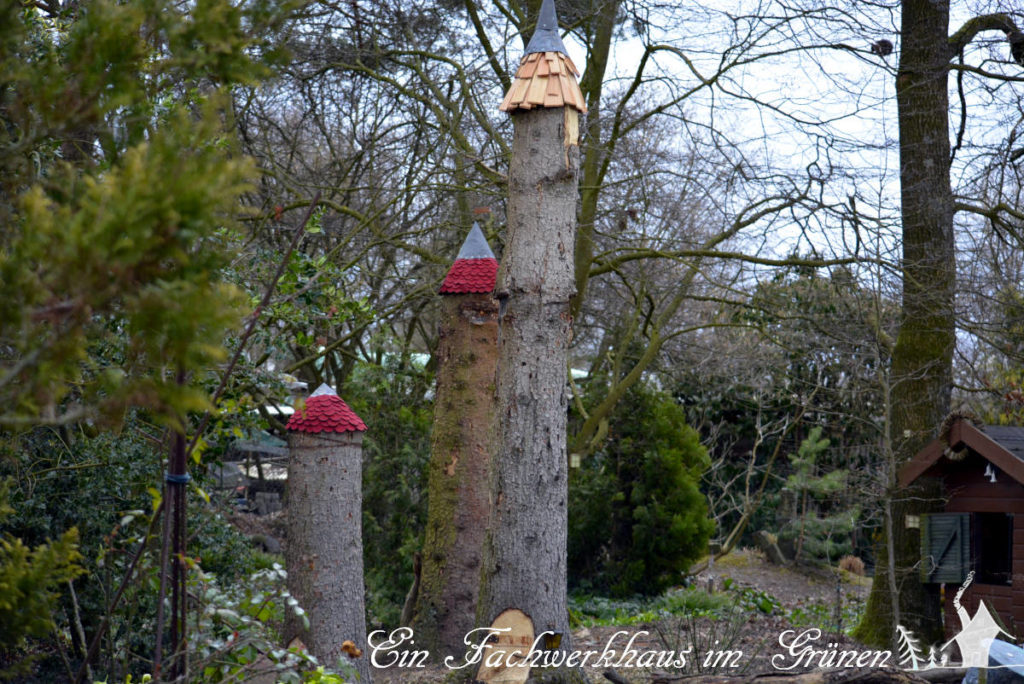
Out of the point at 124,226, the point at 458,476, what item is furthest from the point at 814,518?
the point at 124,226

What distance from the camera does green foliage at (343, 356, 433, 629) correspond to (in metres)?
8.91

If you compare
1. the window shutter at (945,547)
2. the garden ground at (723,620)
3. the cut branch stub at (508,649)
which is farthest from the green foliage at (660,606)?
the cut branch stub at (508,649)

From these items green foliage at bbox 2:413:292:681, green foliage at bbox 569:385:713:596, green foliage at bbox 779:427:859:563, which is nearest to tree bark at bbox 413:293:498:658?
green foliage at bbox 2:413:292:681

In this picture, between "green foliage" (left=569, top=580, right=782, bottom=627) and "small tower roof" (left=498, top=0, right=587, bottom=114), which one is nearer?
"small tower roof" (left=498, top=0, right=587, bottom=114)

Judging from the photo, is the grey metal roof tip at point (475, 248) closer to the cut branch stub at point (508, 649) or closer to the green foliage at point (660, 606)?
the cut branch stub at point (508, 649)

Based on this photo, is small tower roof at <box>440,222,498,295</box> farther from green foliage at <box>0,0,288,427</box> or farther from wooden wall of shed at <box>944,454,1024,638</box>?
green foliage at <box>0,0,288,427</box>

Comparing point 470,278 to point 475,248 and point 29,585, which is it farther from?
point 29,585

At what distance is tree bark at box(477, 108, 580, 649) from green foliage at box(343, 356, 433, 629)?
4.26m

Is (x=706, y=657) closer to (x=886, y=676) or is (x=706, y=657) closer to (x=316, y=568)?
(x=886, y=676)

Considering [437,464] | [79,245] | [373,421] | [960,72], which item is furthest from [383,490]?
[79,245]

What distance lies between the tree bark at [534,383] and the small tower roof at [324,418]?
0.90 meters

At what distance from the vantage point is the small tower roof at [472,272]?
6758 mm

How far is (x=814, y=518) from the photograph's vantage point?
14039 millimetres

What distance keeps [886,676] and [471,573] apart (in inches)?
127
